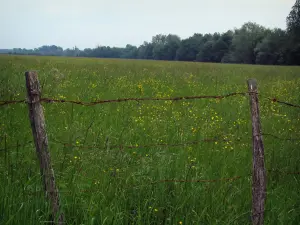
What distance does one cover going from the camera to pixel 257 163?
11.1 feet

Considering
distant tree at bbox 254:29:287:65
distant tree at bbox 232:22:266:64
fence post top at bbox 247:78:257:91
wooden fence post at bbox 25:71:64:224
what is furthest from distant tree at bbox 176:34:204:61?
wooden fence post at bbox 25:71:64:224

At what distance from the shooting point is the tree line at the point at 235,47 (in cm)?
5853

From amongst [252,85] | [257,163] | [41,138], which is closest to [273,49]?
[252,85]

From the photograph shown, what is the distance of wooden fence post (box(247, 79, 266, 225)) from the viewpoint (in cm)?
333

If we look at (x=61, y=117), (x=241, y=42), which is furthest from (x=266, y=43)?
(x=61, y=117)

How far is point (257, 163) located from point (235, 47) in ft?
285

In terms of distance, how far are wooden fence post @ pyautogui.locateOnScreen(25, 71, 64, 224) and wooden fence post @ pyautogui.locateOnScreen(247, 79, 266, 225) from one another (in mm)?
2125

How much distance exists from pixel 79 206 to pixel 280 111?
322 inches

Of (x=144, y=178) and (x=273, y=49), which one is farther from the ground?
(x=273, y=49)

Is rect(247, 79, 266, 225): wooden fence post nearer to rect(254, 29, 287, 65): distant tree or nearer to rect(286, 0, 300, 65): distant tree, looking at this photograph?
rect(286, 0, 300, 65): distant tree

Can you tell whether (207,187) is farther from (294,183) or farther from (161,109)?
(161,109)

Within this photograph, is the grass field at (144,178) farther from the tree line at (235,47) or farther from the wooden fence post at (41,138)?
the tree line at (235,47)

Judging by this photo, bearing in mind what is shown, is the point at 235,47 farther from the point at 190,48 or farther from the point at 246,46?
the point at 190,48

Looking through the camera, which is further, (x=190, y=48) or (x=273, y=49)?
(x=190, y=48)
